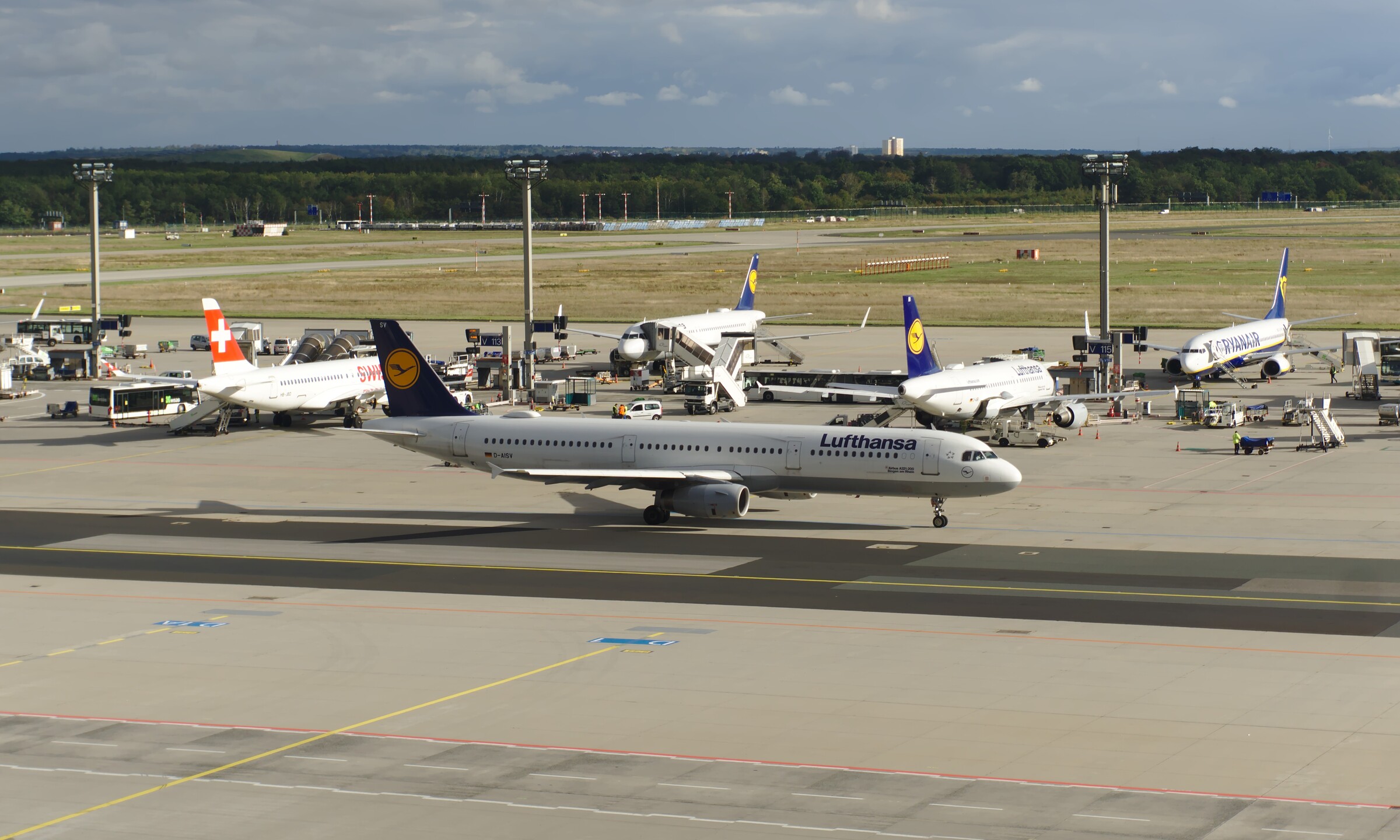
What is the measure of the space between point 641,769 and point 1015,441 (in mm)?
53884

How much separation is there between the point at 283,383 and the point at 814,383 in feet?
114

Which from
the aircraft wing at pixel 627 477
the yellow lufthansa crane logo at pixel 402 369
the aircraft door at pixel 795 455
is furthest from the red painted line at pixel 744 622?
the yellow lufthansa crane logo at pixel 402 369

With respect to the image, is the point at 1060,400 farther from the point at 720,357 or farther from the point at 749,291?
the point at 749,291

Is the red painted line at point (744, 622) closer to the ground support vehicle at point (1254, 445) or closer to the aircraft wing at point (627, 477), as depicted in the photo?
the aircraft wing at point (627, 477)

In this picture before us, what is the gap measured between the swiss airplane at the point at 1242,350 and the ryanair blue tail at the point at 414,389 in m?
55.3

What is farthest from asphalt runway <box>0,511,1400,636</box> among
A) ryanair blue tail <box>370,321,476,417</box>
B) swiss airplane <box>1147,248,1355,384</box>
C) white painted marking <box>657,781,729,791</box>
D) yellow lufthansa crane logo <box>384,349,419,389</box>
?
swiss airplane <box>1147,248,1355,384</box>

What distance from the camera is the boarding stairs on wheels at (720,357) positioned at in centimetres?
9950

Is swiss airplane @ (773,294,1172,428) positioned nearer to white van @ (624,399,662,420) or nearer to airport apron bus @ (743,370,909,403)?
white van @ (624,399,662,420)

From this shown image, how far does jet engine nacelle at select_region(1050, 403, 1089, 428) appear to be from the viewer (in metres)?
84.5

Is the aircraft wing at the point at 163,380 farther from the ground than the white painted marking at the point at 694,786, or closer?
farther from the ground

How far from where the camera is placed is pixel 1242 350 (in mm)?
108062

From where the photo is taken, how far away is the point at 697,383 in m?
97.2

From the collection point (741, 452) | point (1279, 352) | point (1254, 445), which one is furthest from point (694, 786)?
point (1279, 352)

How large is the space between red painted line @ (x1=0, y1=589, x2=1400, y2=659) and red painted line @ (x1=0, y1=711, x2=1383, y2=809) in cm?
1196
